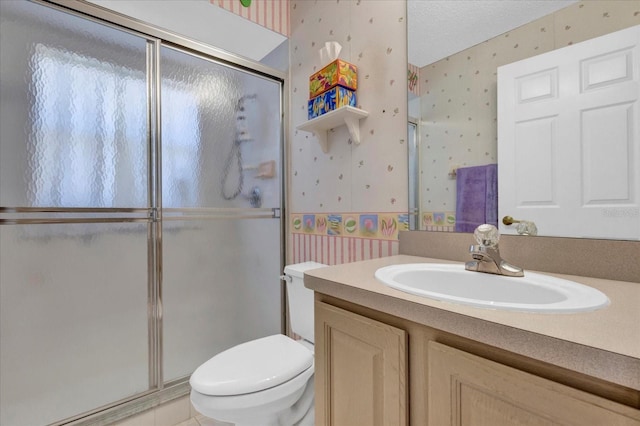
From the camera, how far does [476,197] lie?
42.0 inches

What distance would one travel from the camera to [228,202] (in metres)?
1.71

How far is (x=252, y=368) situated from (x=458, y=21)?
5.26 ft

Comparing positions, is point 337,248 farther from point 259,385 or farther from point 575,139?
point 575,139

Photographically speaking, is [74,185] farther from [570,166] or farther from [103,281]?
[570,166]

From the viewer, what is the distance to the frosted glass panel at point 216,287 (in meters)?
1.51

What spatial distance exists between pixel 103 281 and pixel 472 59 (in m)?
1.81

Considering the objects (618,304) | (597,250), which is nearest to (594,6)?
(597,250)

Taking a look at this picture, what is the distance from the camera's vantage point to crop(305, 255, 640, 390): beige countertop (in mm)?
384

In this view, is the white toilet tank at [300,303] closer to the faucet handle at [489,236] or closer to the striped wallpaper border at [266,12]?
the faucet handle at [489,236]

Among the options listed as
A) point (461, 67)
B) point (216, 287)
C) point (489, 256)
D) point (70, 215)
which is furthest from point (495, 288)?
point (70, 215)

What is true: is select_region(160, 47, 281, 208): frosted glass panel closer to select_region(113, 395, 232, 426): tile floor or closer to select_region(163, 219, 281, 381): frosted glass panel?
select_region(163, 219, 281, 381): frosted glass panel

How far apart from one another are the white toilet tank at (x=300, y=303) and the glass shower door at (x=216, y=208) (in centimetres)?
38

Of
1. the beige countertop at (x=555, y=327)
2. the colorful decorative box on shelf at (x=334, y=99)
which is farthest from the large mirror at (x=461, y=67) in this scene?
the beige countertop at (x=555, y=327)

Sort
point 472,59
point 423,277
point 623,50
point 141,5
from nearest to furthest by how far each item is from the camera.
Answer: point 623,50, point 423,277, point 472,59, point 141,5
